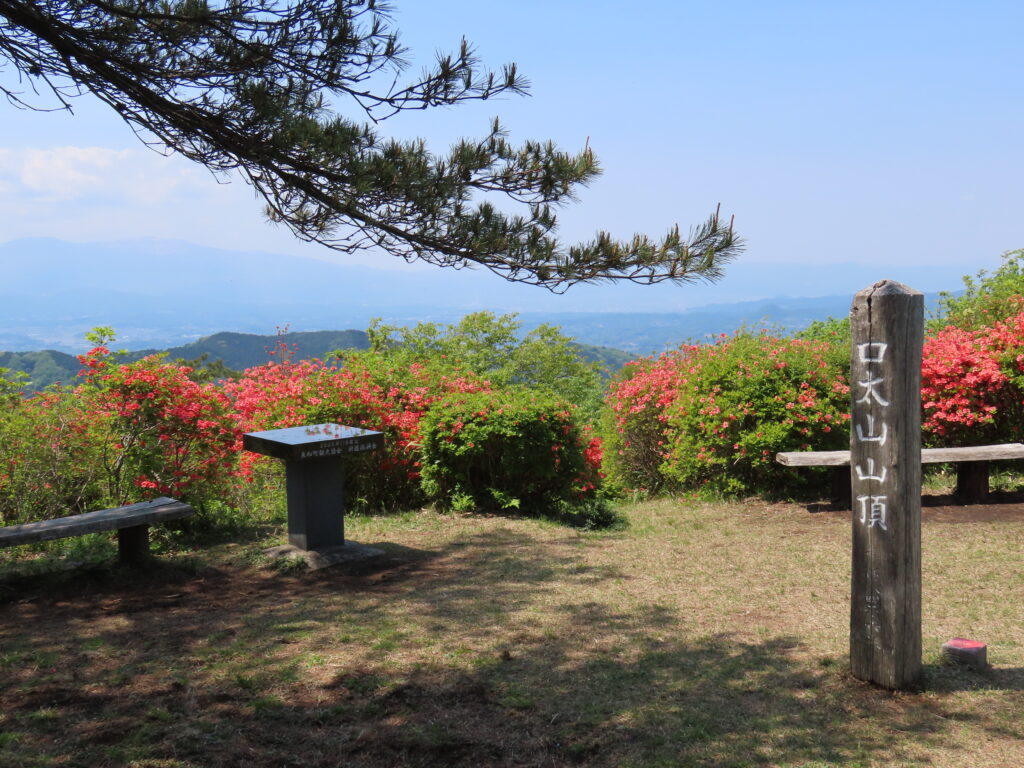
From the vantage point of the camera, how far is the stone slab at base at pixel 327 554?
6.71m

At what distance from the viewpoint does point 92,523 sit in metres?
6.14

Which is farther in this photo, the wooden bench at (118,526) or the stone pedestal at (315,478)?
the stone pedestal at (315,478)

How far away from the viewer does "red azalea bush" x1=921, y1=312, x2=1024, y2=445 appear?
9.45 m

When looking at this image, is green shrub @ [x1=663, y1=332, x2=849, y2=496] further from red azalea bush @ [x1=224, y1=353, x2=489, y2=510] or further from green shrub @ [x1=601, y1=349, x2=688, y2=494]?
red azalea bush @ [x1=224, y1=353, x2=489, y2=510]

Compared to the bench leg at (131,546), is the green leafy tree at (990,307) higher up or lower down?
higher up

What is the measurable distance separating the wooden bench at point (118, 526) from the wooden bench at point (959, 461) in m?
5.89

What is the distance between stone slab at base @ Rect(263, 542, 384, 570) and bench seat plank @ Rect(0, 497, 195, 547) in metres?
0.88

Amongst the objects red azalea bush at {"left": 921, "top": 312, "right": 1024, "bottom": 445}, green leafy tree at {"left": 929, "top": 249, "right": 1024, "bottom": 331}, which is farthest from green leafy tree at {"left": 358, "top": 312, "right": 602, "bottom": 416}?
red azalea bush at {"left": 921, "top": 312, "right": 1024, "bottom": 445}

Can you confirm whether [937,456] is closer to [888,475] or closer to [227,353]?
[888,475]

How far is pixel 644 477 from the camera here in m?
11.4

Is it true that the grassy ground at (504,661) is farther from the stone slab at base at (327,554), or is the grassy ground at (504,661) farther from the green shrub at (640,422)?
the green shrub at (640,422)

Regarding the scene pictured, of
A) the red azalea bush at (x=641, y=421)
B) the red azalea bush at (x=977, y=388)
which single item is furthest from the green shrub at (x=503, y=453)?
the red azalea bush at (x=977, y=388)

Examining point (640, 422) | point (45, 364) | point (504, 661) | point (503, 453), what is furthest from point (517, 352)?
point (45, 364)

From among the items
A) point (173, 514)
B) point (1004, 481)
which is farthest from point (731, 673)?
point (1004, 481)
